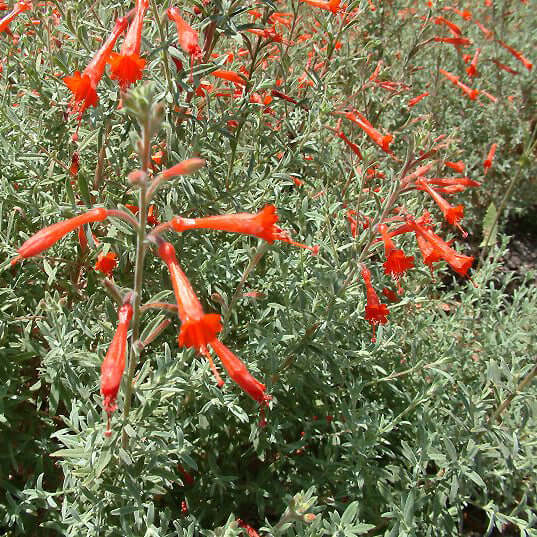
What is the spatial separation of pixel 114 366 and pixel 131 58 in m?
1.23

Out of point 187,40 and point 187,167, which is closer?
point 187,167

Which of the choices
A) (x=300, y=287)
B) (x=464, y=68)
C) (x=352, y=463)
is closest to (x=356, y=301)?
(x=300, y=287)

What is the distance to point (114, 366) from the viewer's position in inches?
66.0

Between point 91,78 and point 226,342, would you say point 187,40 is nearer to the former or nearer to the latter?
point 91,78

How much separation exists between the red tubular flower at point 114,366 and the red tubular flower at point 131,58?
0.99 meters

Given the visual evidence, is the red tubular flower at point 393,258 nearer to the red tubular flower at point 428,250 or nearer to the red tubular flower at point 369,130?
the red tubular flower at point 428,250

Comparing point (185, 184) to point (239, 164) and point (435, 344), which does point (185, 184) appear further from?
point (435, 344)

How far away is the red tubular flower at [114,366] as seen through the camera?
1.65 metres

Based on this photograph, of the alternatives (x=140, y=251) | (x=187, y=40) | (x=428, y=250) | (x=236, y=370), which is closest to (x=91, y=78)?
(x=187, y=40)

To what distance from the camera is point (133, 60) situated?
2.14 metres

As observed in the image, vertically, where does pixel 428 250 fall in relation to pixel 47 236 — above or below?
below

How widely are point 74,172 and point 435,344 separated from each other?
2.50 m

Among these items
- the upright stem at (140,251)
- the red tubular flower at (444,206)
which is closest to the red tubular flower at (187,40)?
the upright stem at (140,251)

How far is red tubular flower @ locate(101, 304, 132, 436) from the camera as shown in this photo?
165cm
